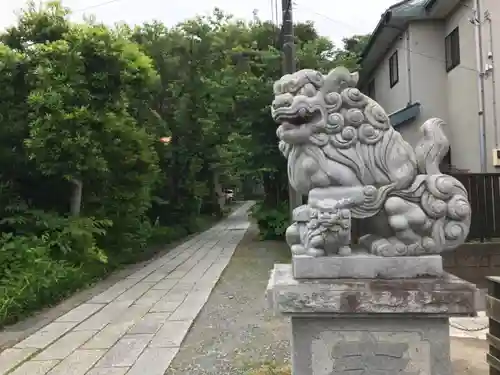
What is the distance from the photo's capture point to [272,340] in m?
5.49

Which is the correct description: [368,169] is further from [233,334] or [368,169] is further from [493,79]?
[493,79]

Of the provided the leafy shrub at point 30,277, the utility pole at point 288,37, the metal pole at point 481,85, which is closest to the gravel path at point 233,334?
the utility pole at point 288,37

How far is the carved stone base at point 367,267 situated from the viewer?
8.99 ft

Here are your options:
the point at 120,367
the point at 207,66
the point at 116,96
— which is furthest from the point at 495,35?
the point at 207,66

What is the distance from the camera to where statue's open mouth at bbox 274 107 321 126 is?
9.24ft

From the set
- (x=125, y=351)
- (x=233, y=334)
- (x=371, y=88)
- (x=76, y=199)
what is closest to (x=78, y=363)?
(x=125, y=351)

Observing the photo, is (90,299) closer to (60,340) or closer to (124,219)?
(60,340)

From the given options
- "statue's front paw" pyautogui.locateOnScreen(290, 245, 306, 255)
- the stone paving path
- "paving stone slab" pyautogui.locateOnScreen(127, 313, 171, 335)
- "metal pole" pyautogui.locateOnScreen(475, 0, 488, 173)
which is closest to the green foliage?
the stone paving path

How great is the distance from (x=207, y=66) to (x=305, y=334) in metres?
15.4

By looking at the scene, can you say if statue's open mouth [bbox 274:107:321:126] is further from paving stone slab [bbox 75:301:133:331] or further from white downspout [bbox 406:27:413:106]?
white downspout [bbox 406:27:413:106]

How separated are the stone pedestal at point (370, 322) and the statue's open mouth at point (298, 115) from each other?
Result: 0.87m

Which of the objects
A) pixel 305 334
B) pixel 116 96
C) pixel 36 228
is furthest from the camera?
pixel 116 96

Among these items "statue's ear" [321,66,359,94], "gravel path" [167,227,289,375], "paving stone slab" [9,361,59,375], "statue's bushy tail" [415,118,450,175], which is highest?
"statue's ear" [321,66,359,94]

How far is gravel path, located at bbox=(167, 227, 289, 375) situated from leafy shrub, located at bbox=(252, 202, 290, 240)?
4.92m
